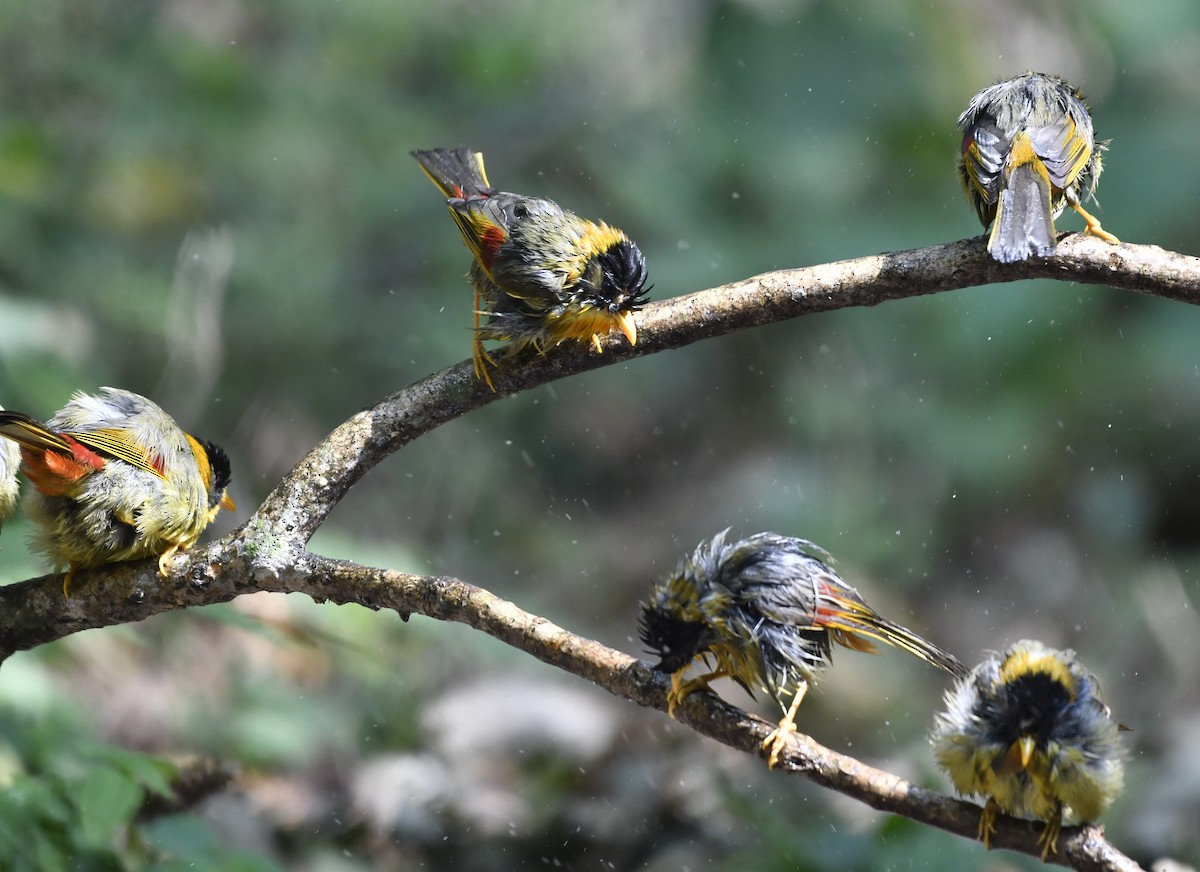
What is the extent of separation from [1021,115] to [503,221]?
1.69 meters

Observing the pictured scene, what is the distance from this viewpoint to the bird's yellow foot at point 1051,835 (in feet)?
8.98

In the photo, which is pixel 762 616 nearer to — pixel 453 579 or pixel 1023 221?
pixel 453 579

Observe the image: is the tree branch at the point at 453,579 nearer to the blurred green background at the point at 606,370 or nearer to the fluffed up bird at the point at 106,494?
the fluffed up bird at the point at 106,494

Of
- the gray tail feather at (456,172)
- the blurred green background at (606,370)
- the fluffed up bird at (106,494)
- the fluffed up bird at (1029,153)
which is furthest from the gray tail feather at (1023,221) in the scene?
the blurred green background at (606,370)

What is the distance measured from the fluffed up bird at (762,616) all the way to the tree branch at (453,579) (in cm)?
38

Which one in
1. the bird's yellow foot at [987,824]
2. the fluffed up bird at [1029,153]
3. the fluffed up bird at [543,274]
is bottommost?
the bird's yellow foot at [987,824]

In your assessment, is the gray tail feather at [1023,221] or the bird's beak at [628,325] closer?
the gray tail feather at [1023,221]

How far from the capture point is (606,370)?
8.58 metres

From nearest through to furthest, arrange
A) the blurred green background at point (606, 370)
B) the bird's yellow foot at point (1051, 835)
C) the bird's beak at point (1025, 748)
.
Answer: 1. the bird's yellow foot at point (1051, 835)
2. the bird's beak at point (1025, 748)
3. the blurred green background at point (606, 370)

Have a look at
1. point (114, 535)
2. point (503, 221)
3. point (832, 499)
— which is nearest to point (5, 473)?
point (114, 535)

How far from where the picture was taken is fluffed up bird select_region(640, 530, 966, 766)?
3326mm

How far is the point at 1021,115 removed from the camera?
4012mm

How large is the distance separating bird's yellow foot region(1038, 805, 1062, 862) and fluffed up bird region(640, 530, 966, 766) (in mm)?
565

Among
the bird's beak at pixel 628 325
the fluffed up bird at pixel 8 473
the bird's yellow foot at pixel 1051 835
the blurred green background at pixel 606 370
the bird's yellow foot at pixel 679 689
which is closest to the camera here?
the bird's yellow foot at pixel 1051 835
